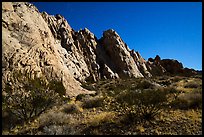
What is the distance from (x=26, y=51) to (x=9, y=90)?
24.1ft

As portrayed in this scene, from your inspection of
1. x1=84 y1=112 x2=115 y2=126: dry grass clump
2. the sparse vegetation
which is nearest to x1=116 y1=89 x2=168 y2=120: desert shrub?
the sparse vegetation

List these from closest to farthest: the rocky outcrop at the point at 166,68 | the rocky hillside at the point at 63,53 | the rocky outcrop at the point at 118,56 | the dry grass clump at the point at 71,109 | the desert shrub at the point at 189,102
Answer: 1. the desert shrub at the point at 189,102
2. the dry grass clump at the point at 71,109
3. the rocky hillside at the point at 63,53
4. the rocky outcrop at the point at 118,56
5. the rocky outcrop at the point at 166,68

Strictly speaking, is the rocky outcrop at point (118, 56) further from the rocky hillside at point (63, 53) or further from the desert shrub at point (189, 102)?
the desert shrub at point (189, 102)

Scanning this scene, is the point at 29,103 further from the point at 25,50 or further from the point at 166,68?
the point at 166,68

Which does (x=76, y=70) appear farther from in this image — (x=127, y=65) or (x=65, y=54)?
(x=127, y=65)

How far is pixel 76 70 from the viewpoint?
53062mm

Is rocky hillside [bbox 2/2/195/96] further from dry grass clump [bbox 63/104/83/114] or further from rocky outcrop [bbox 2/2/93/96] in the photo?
dry grass clump [bbox 63/104/83/114]

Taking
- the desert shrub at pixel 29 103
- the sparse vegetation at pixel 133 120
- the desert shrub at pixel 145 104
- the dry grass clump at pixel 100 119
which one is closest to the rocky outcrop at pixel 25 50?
the desert shrub at pixel 29 103

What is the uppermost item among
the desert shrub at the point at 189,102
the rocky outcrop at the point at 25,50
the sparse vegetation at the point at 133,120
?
the rocky outcrop at the point at 25,50

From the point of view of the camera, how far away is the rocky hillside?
25111 millimetres

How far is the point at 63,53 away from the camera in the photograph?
5344cm

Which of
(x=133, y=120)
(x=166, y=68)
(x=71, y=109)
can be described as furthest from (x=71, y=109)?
(x=166, y=68)

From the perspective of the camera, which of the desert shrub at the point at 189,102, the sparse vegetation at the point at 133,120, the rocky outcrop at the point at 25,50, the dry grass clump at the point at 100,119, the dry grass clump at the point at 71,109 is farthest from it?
the rocky outcrop at the point at 25,50

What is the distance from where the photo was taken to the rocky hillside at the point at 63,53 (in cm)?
2511
